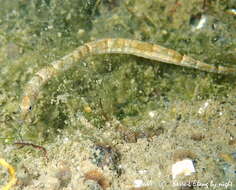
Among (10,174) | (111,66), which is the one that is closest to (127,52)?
(111,66)

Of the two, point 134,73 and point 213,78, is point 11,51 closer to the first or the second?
point 134,73

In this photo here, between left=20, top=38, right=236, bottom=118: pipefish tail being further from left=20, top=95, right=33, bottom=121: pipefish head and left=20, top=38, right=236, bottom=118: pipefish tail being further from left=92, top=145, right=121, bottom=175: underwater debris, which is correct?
left=92, top=145, right=121, bottom=175: underwater debris

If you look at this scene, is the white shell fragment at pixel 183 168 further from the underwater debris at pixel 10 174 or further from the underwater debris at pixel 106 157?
the underwater debris at pixel 10 174

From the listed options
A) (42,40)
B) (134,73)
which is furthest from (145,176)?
(42,40)

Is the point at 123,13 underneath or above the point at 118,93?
above

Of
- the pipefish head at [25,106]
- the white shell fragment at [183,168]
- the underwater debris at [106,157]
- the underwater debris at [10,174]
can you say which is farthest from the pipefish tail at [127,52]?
the white shell fragment at [183,168]

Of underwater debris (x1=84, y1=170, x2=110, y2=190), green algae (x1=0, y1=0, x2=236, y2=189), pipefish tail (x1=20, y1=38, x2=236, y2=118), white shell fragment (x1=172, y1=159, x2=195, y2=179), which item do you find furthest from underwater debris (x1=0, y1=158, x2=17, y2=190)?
white shell fragment (x1=172, y1=159, x2=195, y2=179)
